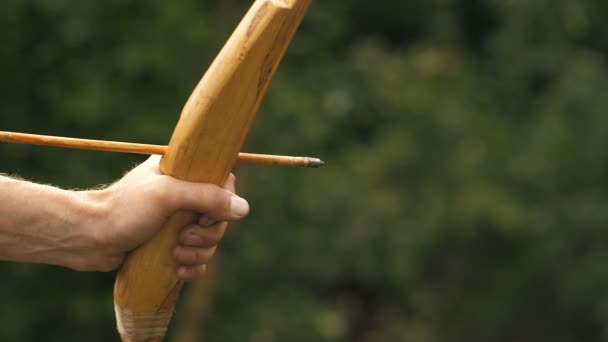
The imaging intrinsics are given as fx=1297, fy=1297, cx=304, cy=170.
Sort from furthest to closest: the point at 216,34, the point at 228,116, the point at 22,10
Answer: the point at 216,34 → the point at 22,10 → the point at 228,116

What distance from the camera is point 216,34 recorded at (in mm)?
6625

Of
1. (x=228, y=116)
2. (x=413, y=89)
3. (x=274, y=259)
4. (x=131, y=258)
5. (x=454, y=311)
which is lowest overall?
(x=454, y=311)

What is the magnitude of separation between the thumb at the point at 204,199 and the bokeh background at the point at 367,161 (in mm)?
4014

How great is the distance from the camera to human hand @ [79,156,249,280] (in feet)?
6.72

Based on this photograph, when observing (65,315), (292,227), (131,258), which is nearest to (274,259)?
(292,227)

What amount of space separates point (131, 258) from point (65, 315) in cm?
455

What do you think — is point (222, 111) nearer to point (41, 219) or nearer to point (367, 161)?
point (41, 219)

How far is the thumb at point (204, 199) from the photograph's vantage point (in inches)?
80.7

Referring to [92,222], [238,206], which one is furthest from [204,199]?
[92,222]

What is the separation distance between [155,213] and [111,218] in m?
0.09

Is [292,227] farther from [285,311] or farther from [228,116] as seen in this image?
[228,116]

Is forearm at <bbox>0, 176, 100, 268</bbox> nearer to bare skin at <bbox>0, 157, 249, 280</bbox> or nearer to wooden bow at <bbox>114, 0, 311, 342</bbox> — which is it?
bare skin at <bbox>0, 157, 249, 280</bbox>

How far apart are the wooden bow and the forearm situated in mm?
104

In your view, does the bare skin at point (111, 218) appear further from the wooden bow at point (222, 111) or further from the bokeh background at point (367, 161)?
the bokeh background at point (367, 161)
